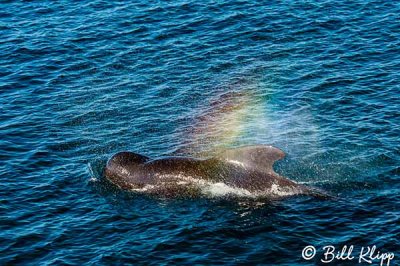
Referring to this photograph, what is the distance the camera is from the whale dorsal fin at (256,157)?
26.4 metres

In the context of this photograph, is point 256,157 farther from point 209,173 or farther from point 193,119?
point 193,119

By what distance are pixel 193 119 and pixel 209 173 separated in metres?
7.04

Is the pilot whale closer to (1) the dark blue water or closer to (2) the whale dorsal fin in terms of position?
(2) the whale dorsal fin

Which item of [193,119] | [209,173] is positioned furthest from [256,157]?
[193,119]

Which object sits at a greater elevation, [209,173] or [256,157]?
[256,157]

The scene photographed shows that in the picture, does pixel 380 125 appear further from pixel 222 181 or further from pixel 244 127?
pixel 222 181

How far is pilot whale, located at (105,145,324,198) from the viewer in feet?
87.2

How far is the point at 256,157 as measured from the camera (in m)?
26.6

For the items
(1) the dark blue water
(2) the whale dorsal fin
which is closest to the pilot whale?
(2) the whale dorsal fin

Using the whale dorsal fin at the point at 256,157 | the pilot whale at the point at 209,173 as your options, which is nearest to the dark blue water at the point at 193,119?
the pilot whale at the point at 209,173

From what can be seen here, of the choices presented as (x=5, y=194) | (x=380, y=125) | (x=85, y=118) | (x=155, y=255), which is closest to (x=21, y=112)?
(x=85, y=118)

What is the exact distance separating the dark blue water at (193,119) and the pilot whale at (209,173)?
1.82 ft

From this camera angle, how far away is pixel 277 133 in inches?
1261

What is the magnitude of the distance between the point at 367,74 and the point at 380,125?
5.64 meters
